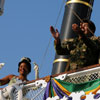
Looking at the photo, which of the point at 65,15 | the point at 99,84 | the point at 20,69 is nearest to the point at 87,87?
the point at 99,84

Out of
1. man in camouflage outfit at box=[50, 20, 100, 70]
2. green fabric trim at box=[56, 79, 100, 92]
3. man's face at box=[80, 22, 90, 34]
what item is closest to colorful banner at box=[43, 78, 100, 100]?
green fabric trim at box=[56, 79, 100, 92]

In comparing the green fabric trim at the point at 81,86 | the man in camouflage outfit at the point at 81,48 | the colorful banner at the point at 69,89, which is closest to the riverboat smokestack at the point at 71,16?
the man in camouflage outfit at the point at 81,48

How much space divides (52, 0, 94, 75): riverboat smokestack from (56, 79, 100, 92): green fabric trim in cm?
630

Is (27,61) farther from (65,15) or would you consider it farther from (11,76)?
(65,15)

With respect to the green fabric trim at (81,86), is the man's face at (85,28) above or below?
above

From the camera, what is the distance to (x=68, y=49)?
12.8m

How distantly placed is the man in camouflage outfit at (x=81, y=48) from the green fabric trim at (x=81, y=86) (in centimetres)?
72

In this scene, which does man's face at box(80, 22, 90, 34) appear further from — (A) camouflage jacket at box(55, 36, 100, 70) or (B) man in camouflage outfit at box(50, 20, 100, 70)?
(A) camouflage jacket at box(55, 36, 100, 70)

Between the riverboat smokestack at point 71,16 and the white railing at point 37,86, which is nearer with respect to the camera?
the white railing at point 37,86

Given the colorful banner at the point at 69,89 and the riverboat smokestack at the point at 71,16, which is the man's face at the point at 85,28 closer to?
the colorful banner at the point at 69,89

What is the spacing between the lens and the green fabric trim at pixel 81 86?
37.6ft

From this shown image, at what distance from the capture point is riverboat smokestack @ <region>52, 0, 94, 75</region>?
60.4ft

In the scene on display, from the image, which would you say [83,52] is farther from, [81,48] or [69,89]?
[69,89]

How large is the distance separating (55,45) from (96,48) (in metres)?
0.98
